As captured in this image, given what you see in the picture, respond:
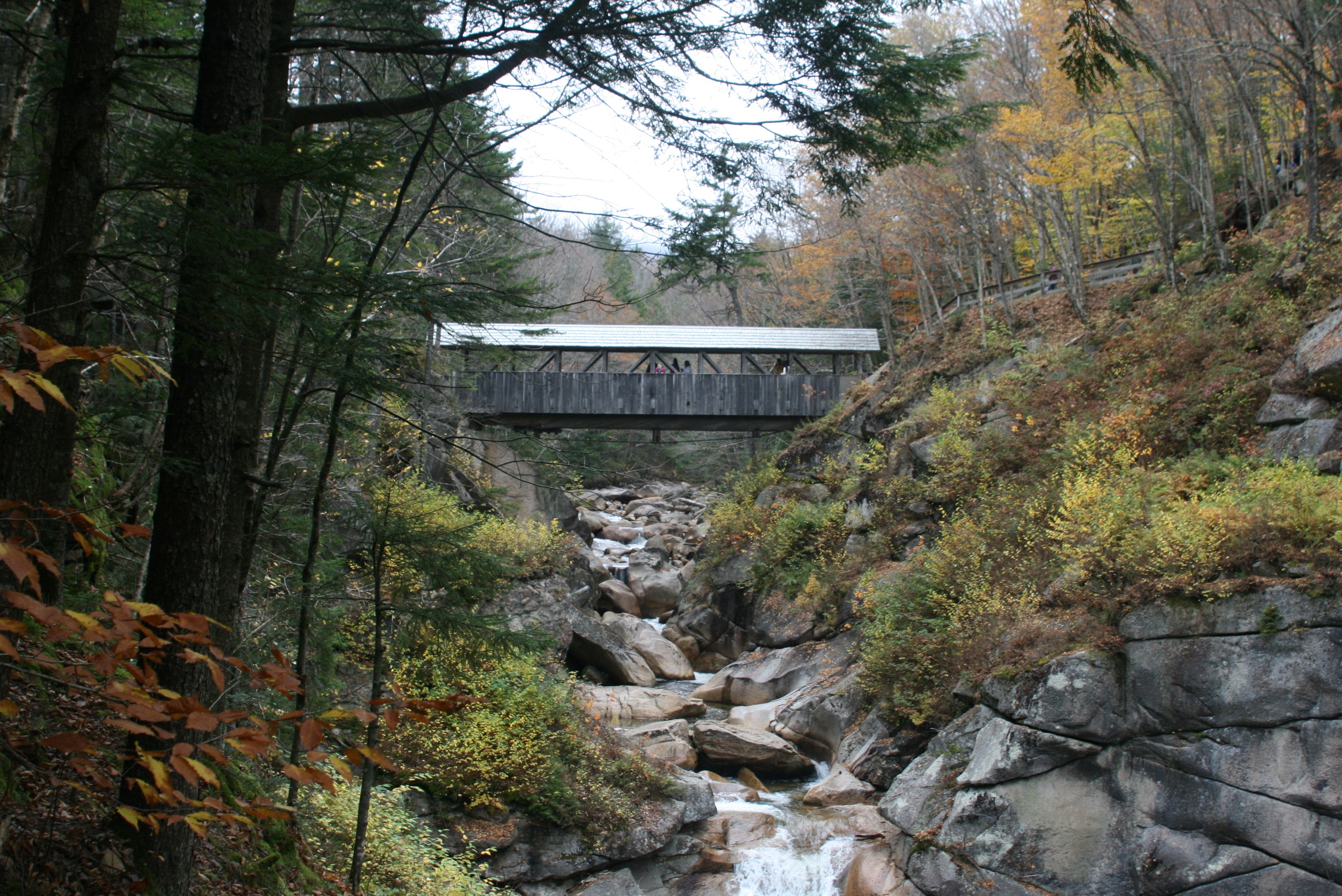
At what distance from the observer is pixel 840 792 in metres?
7.93

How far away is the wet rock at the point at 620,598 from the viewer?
620 inches

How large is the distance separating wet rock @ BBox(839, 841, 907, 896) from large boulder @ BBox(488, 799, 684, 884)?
151 cm

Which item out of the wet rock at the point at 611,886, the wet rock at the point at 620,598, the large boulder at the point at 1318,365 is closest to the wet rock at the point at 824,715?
the wet rock at the point at 611,886

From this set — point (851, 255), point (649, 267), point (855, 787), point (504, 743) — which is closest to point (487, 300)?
point (649, 267)

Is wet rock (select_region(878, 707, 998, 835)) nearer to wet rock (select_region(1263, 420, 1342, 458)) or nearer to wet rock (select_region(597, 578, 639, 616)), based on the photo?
wet rock (select_region(1263, 420, 1342, 458))

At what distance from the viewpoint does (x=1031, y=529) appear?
8234 mm

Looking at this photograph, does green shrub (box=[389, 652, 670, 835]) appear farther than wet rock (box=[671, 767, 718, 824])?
No

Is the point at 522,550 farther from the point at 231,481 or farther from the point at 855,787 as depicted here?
the point at 231,481

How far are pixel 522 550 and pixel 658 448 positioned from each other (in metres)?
19.7

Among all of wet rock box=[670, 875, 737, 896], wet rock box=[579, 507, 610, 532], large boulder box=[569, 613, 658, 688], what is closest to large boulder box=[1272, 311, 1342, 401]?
wet rock box=[670, 875, 737, 896]

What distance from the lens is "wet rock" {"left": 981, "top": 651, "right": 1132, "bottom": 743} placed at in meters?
6.06

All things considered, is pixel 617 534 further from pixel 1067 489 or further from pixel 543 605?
pixel 1067 489

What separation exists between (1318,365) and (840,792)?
583 centimetres

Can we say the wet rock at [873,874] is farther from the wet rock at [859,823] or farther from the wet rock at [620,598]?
the wet rock at [620,598]
